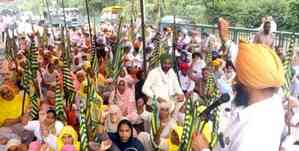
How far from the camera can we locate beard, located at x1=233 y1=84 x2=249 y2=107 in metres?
3.00

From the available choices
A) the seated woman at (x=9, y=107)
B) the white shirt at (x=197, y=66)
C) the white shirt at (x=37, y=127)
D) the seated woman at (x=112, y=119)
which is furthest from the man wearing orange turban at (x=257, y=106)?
the seated woman at (x=9, y=107)

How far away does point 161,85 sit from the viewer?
4.12 metres

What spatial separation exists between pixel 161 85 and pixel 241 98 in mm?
1197

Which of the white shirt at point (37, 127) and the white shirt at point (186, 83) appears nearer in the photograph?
the white shirt at point (37, 127)

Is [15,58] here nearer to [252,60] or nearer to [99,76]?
[99,76]

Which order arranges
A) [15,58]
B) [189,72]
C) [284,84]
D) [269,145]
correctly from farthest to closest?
[15,58] < [189,72] < [284,84] < [269,145]

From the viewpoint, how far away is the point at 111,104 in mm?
4090

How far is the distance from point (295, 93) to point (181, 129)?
0.91 m

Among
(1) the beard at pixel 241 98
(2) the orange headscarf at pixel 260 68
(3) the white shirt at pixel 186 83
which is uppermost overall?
(2) the orange headscarf at pixel 260 68

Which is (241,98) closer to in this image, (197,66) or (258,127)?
(258,127)

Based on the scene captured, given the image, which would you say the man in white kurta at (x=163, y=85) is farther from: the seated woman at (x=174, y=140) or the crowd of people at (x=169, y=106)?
the seated woman at (x=174, y=140)

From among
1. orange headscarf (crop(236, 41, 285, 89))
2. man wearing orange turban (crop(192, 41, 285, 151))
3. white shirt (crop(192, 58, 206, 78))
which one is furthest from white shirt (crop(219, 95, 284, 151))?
white shirt (crop(192, 58, 206, 78))

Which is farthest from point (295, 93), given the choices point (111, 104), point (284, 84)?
point (111, 104)

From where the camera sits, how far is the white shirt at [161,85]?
4.09 m
